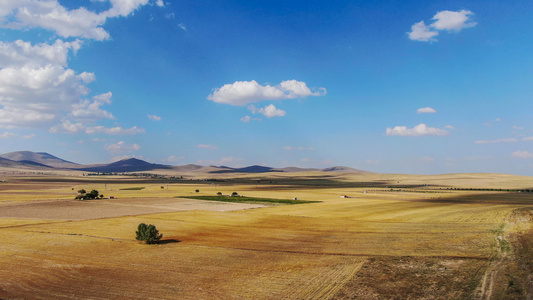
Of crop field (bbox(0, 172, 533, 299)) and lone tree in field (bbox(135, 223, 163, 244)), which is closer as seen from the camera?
A: crop field (bbox(0, 172, 533, 299))

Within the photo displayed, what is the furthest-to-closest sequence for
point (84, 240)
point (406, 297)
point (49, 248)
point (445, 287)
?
point (84, 240), point (49, 248), point (445, 287), point (406, 297)

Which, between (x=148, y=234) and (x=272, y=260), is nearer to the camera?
(x=272, y=260)

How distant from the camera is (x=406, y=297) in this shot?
16906 mm

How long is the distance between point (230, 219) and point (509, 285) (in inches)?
1333

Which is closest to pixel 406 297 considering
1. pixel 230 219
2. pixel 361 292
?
pixel 361 292

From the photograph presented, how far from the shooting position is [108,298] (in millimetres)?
17422

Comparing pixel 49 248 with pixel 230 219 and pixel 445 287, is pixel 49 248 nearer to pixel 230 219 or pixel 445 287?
pixel 230 219

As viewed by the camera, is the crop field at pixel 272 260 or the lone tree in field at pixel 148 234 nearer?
the crop field at pixel 272 260

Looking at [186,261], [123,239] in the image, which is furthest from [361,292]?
[123,239]

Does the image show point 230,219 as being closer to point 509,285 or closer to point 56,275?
point 56,275

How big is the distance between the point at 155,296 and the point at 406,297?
12.1 meters

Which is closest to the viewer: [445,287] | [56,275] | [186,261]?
[445,287]

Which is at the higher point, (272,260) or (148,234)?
(148,234)

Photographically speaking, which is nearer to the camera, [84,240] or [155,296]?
[155,296]
